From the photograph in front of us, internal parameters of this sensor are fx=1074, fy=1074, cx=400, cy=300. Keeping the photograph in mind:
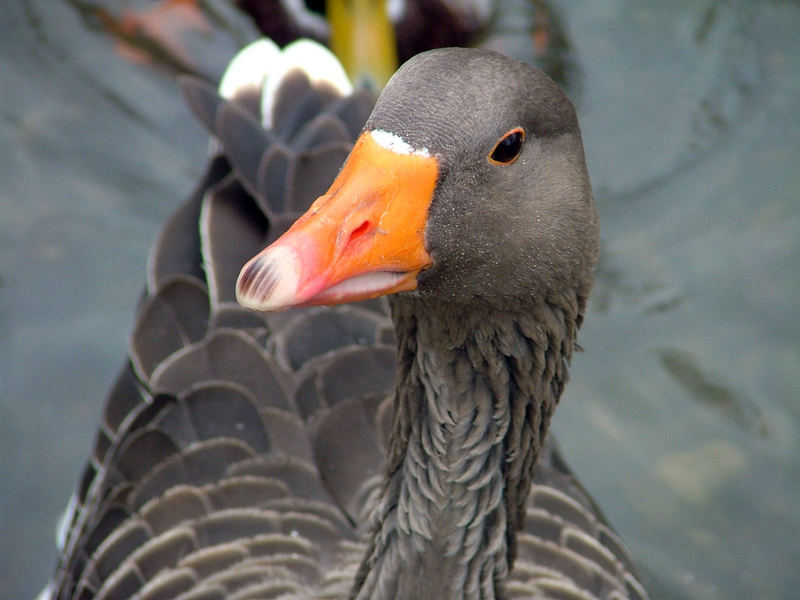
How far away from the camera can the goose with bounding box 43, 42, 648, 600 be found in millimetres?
2408

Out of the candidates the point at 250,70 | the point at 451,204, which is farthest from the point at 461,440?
the point at 250,70

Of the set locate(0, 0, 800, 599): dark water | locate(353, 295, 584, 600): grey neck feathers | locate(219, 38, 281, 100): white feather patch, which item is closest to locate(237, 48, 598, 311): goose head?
locate(353, 295, 584, 600): grey neck feathers

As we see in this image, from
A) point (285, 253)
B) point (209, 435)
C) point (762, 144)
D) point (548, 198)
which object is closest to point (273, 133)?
point (209, 435)

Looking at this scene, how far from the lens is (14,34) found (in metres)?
6.79

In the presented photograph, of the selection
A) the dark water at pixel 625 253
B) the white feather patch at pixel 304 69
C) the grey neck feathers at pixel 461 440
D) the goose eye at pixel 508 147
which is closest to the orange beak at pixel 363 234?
the goose eye at pixel 508 147

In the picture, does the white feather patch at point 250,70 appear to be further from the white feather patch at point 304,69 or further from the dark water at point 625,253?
the dark water at point 625,253

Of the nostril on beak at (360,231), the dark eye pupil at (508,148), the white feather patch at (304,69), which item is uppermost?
the white feather patch at (304,69)

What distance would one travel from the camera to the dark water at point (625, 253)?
17.8ft

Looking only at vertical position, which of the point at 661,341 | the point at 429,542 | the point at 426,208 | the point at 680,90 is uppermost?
the point at 680,90

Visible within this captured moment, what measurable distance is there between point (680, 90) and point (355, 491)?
4081mm

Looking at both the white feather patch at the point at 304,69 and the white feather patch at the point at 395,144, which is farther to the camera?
the white feather patch at the point at 304,69

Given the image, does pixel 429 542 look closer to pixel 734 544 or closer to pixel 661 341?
pixel 734 544

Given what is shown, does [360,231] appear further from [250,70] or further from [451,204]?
[250,70]

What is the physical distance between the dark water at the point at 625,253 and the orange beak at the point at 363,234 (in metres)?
3.36
